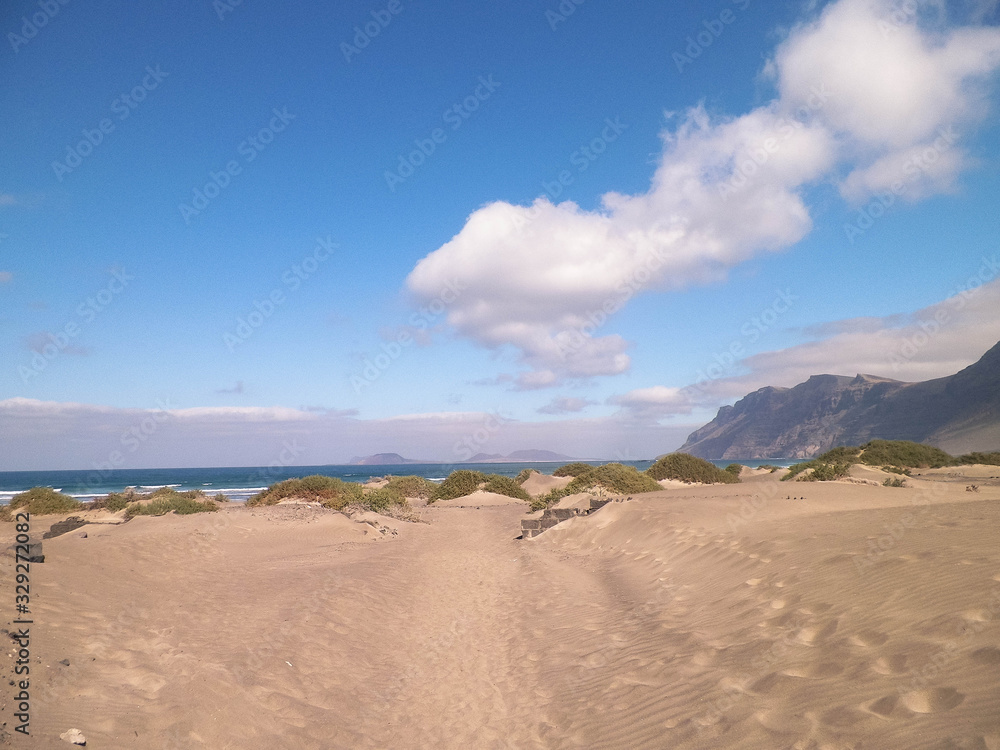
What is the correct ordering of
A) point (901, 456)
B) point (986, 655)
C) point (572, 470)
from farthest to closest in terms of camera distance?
point (572, 470), point (901, 456), point (986, 655)

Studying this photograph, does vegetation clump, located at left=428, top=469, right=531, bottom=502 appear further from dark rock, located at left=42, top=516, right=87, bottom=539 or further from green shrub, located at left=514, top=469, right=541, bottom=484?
dark rock, located at left=42, top=516, right=87, bottom=539

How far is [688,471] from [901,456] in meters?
16.7

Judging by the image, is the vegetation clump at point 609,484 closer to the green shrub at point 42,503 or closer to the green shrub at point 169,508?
the green shrub at point 169,508

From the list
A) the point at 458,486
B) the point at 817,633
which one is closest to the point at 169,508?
the point at 458,486

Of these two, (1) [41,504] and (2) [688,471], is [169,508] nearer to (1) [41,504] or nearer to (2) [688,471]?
(1) [41,504]

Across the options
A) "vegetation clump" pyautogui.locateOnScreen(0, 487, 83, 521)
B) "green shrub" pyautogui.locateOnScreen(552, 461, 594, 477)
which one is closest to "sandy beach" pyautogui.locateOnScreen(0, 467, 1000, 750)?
"vegetation clump" pyautogui.locateOnScreen(0, 487, 83, 521)

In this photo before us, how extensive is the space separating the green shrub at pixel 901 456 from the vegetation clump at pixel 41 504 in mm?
48680

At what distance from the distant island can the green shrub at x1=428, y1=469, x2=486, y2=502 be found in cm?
7939

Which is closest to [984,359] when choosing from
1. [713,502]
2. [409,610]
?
[713,502]

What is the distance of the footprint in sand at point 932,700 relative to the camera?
3699 millimetres

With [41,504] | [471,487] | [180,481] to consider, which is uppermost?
[41,504]

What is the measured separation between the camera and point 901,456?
123 ft

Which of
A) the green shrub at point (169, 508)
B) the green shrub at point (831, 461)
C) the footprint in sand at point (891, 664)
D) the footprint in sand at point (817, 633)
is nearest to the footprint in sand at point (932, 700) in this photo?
the footprint in sand at point (891, 664)

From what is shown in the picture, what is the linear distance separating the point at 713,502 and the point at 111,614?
17486 mm
